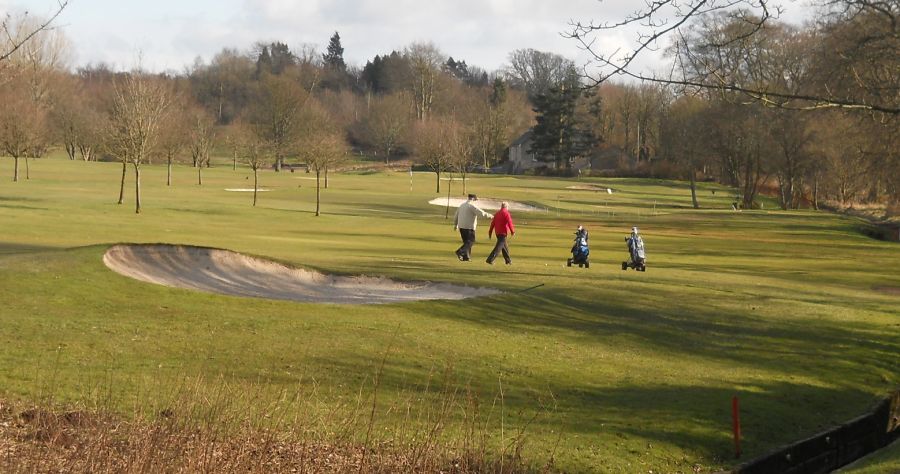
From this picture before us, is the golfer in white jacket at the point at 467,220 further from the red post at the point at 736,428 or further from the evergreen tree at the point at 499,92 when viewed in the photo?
the evergreen tree at the point at 499,92

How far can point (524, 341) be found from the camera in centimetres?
1919

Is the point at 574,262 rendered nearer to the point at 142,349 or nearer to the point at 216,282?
the point at 216,282

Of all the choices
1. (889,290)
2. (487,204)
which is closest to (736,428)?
(889,290)

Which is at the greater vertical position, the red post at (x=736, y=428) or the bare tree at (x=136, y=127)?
the bare tree at (x=136, y=127)

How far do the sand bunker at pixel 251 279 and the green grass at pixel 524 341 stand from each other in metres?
0.82

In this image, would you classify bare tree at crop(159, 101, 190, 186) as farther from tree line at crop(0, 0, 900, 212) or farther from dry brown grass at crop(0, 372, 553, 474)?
dry brown grass at crop(0, 372, 553, 474)

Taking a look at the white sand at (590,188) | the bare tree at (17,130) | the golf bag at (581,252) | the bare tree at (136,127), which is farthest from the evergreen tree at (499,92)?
the golf bag at (581,252)

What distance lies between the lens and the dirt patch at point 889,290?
3129 cm

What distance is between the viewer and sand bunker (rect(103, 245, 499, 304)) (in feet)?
76.2

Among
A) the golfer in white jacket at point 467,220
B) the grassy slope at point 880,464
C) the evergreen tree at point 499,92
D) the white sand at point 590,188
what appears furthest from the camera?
the evergreen tree at point 499,92

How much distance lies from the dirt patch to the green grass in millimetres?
249

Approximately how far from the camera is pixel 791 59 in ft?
258

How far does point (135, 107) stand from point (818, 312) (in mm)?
34601

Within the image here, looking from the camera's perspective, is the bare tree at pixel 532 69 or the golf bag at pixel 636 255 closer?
the golf bag at pixel 636 255
